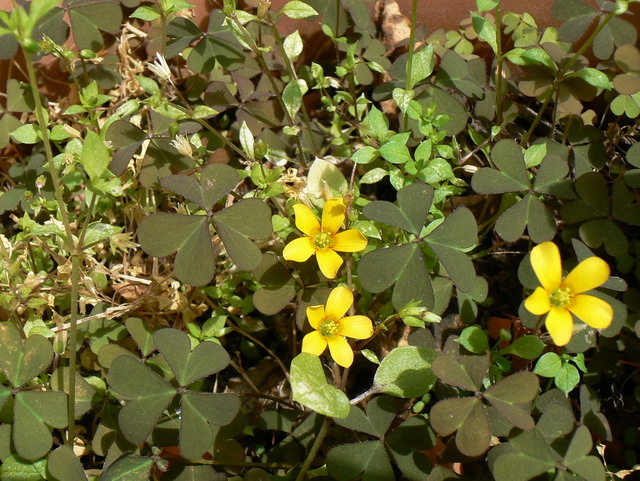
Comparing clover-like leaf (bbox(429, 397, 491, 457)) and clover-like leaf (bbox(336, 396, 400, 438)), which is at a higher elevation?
clover-like leaf (bbox(429, 397, 491, 457))

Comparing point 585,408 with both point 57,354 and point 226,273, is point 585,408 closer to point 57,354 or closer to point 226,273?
point 226,273

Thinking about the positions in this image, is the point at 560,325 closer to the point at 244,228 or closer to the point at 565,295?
the point at 565,295

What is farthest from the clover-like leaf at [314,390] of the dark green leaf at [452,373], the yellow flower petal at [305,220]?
the yellow flower petal at [305,220]

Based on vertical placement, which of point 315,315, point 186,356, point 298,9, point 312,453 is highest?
point 298,9

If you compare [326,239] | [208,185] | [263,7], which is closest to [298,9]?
[263,7]

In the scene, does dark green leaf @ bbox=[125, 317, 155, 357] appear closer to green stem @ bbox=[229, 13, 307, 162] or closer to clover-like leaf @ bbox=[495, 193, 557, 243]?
green stem @ bbox=[229, 13, 307, 162]

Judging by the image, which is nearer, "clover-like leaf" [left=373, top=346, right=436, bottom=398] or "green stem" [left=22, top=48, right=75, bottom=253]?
"green stem" [left=22, top=48, right=75, bottom=253]

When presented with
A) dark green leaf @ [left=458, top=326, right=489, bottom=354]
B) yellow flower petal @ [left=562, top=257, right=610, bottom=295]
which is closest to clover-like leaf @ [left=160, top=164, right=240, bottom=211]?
dark green leaf @ [left=458, top=326, right=489, bottom=354]
